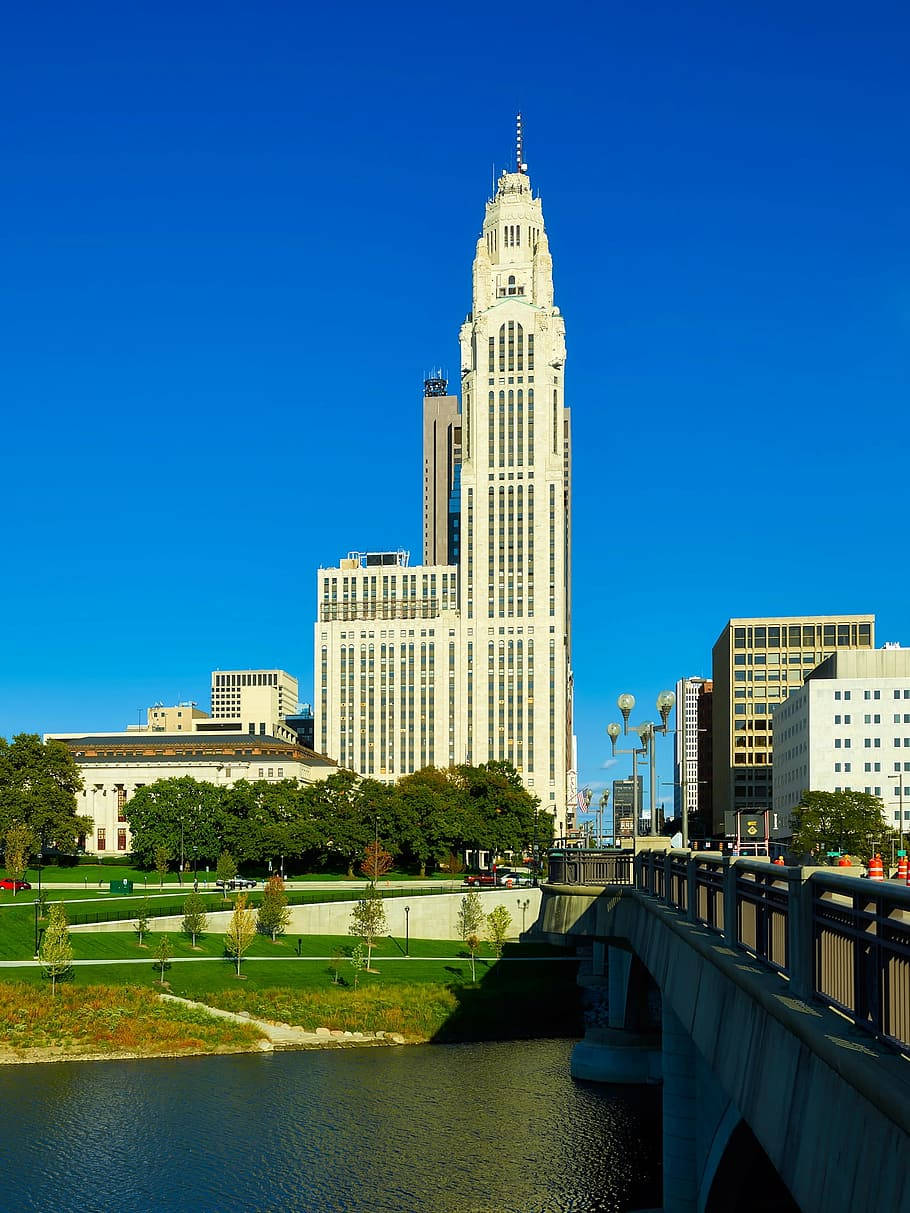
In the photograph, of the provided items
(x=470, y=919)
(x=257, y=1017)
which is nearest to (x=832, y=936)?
(x=257, y=1017)

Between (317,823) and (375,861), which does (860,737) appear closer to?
(375,861)

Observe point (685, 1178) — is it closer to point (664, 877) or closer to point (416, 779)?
point (664, 877)

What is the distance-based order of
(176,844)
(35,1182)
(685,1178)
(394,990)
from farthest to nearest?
(176,844) < (394,990) < (35,1182) < (685,1178)

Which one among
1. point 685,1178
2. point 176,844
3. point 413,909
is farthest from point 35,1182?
point 176,844

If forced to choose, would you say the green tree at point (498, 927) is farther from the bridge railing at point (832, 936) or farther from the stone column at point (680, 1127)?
the bridge railing at point (832, 936)

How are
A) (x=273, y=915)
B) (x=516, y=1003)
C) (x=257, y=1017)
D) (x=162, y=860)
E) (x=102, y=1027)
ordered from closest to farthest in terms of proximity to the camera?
(x=102, y=1027) → (x=257, y=1017) → (x=516, y=1003) → (x=273, y=915) → (x=162, y=860)

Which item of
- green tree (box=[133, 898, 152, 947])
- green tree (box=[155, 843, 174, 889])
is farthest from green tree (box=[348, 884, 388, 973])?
green tree (box=[155, 843, 174, 889])

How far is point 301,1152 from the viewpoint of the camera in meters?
52.2

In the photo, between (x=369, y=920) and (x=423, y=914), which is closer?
(x=369, y=920)

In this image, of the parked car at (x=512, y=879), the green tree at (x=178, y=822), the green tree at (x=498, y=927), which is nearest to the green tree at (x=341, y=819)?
the green tree at (x=178, y=822)

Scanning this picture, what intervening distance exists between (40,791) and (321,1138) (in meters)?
97.6

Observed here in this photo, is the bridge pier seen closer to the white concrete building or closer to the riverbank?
the riverbank

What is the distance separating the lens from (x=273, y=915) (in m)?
102

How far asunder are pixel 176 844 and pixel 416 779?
44.2 meters
